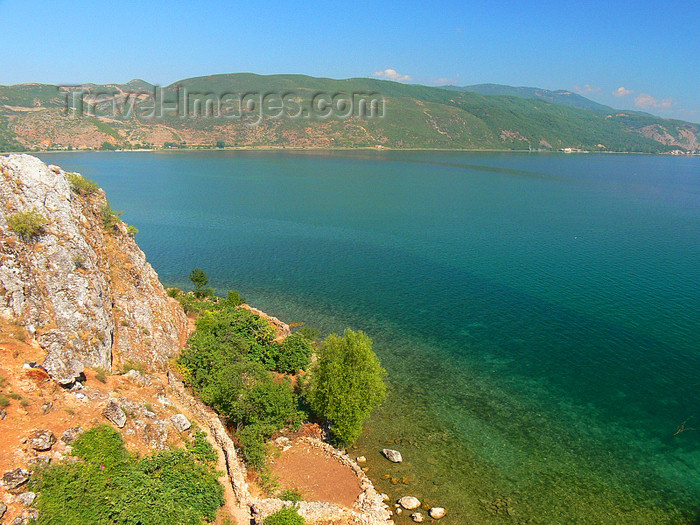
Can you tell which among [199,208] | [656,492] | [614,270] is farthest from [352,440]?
[199,208]

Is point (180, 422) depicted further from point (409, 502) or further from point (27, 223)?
point (27, 223)

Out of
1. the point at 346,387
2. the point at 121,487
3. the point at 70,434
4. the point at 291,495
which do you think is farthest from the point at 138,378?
the point at 346,387

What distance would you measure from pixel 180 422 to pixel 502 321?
4098 cm

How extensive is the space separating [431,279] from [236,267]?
112 ft

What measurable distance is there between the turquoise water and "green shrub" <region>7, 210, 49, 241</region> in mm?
28573

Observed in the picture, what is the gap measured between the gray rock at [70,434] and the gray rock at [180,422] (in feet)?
18.7

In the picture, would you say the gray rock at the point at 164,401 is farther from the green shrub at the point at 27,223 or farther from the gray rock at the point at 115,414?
the green shrub at the point at 27,223

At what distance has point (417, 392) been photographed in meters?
39.8

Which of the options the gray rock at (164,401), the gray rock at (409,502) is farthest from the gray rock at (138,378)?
the gray rock at (409,502)

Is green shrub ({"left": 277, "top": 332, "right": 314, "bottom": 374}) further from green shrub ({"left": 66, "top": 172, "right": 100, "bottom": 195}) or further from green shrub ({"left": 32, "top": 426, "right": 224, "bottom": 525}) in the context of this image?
green shrub ({"left": 66, "top": 172, "right": 100, "bottom": 195})

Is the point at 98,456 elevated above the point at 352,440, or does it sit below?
above

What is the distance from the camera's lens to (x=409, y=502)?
27.4 meters

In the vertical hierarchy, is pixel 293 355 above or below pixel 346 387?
below

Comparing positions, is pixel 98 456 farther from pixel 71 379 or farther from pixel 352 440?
pixel 352 440
